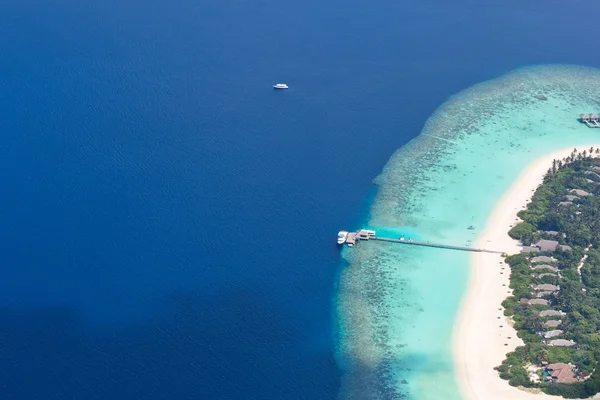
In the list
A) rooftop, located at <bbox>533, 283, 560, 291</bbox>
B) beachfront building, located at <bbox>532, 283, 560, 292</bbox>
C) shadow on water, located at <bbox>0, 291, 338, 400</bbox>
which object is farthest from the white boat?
rooftop, located at <bbox>533, 283, 560, 291</bbox>

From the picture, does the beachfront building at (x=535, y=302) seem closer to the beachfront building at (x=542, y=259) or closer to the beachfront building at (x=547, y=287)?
the beachfront building at (x=547, y=287)

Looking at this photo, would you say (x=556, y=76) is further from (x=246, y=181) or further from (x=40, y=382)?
(x=40, y=382)

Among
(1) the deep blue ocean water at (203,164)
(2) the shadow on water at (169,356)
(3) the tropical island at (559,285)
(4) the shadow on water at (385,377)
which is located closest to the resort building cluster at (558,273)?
(3) the tropical island at (559,285)

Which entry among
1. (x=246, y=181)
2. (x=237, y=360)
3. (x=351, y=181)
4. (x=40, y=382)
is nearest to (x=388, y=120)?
(x=351, y=181)

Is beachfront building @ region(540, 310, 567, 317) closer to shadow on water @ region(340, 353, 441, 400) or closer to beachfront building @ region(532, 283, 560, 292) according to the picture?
beachfront building @ region(532, 283, 560, 292)

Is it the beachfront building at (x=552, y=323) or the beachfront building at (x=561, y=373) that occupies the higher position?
the beachfront building at (x=552, y=323)

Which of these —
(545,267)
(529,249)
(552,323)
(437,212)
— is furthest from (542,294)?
(437,212)
